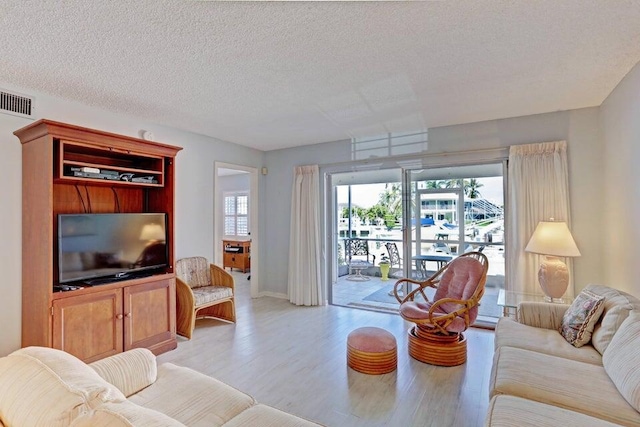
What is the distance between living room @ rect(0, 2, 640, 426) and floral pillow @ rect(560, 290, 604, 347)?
588mm

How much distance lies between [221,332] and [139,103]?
2.70 meters

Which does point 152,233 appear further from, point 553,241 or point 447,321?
point 553,241

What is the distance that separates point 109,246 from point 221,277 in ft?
5.05

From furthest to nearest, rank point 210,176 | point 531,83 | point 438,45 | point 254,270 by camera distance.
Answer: point 254,270 → point 210,176 → point 531,83 → point 438,45

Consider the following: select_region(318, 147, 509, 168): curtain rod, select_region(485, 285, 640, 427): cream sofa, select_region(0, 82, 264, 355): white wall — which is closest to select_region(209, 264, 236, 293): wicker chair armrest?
select_region(0, 82, 264, 355): white wall

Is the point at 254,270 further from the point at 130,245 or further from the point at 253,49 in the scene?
the point at 253,49

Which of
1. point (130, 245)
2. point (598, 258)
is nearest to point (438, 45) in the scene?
point (598, 258)

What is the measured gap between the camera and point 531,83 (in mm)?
2852

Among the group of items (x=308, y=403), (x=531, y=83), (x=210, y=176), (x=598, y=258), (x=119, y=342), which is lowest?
(x=308, y=403)

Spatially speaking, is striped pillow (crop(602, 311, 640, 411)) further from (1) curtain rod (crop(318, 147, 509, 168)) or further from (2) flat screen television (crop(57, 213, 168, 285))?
(2) flat screen television (crop(57, 213, 168, 285))

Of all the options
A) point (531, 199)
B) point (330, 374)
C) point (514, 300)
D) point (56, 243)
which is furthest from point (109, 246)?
point (531, 199)

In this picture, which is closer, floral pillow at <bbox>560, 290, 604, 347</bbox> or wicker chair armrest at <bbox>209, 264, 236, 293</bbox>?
floral pillow at <bbox>560, 290, 604, 347</bbox>

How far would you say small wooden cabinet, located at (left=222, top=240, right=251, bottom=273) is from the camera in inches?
308

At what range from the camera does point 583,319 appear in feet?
7.47
